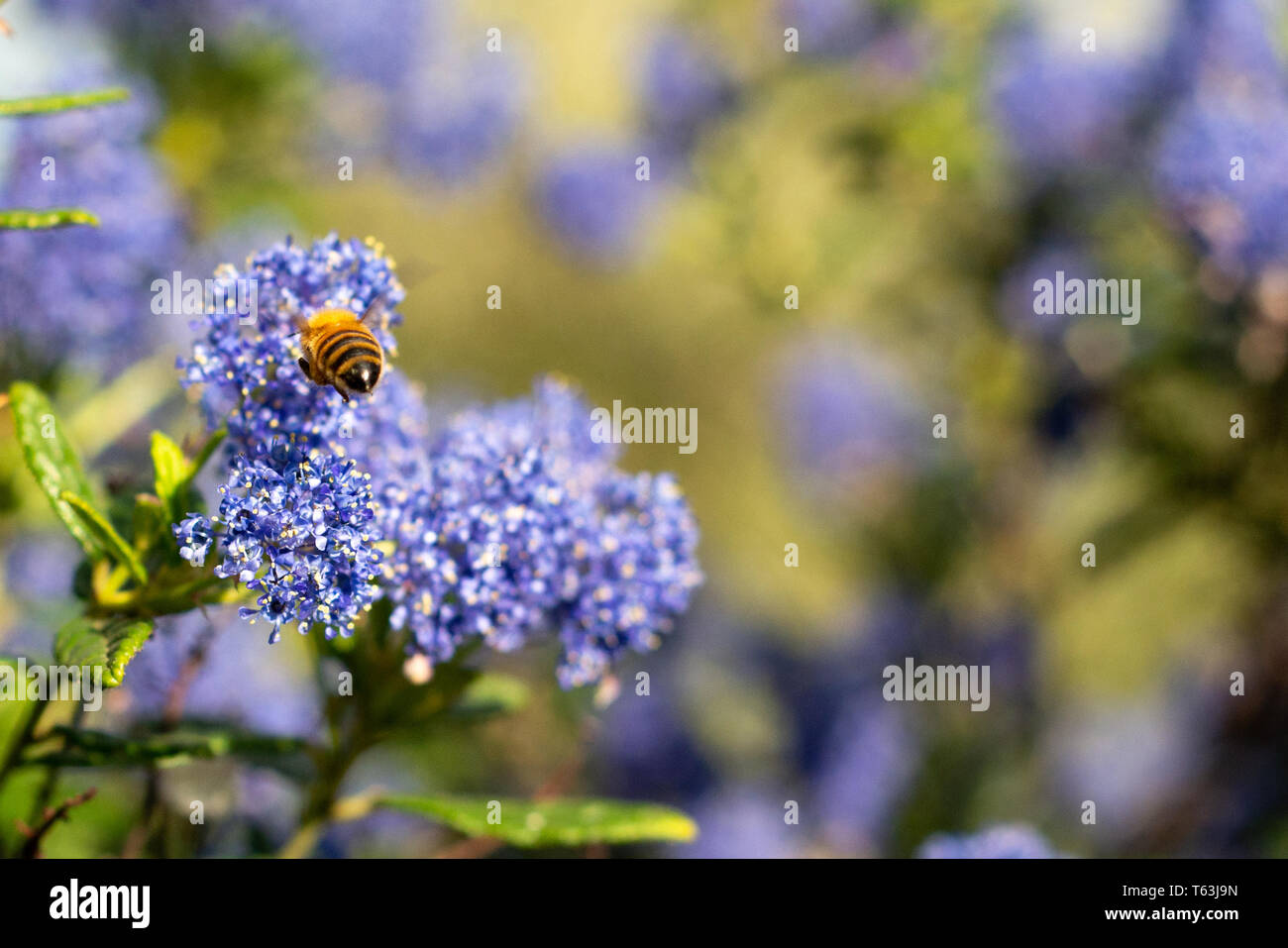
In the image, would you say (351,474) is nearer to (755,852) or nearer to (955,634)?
(755,852)

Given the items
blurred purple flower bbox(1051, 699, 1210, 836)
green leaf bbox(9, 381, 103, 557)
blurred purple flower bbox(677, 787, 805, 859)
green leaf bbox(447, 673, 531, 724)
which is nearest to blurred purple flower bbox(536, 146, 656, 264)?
blurred purple flower bbox(677, 787, 805, 859)

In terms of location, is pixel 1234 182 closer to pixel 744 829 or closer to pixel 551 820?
pixel 744 829

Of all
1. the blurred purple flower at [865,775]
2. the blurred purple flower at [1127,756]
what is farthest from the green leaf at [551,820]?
the blurred purple flower at [1127,756]

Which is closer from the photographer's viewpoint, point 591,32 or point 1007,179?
point 1007,179

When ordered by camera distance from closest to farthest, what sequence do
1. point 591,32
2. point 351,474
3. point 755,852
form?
point 351,474, point 755,852, point 591,32

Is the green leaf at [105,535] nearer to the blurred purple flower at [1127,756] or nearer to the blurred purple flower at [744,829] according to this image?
the blurred purple flower at [744,829]

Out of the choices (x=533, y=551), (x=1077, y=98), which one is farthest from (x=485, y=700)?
(x=1077, y=98)

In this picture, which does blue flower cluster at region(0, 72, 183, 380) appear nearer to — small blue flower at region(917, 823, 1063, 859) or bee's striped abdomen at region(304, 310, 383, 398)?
bee's striped abdomen at region(304, 310, 383, 398)
